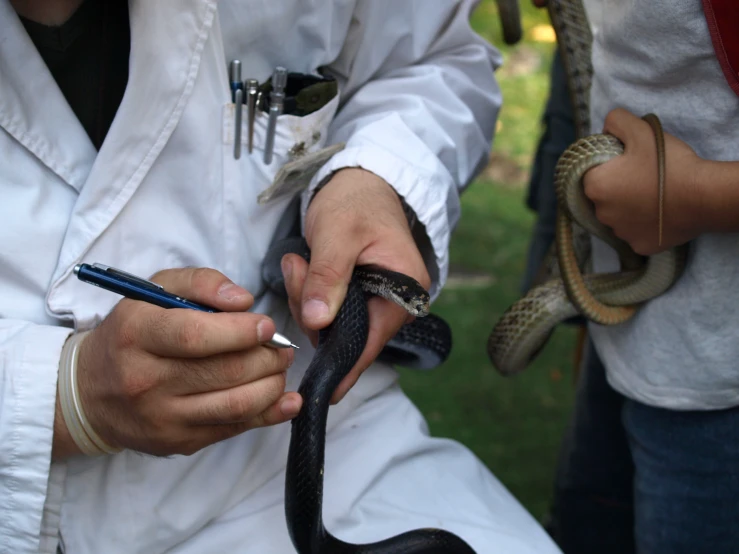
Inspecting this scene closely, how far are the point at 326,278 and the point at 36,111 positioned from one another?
21.9 inches

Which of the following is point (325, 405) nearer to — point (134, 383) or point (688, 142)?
point (134, 383)

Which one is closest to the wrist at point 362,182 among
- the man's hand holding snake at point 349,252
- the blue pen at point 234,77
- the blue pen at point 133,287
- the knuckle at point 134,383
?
the man's hand holding snake at point 349,252

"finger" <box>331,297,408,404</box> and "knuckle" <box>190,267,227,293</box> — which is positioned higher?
"knuckle" <box>190,267,227,293</box>

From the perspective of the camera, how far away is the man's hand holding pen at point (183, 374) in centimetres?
122

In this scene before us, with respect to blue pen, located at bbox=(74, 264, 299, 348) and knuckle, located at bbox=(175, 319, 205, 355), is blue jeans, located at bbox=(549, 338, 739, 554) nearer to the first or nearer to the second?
blue pen, located at bbox=(74, 264, 299, 348)

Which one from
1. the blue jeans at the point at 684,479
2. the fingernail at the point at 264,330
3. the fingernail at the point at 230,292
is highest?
the fingernail at the point at 230,292

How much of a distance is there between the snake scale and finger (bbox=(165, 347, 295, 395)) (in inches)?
5.0

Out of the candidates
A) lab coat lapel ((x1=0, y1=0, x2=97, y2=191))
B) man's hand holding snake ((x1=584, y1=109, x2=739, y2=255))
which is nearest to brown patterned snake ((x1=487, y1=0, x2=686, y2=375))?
man's hand holding snake ((x1=584, y1=109, x2=739, y2=255))

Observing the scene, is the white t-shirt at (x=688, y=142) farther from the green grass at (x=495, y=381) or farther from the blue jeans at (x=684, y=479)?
the green grass at (x=495, y=381)

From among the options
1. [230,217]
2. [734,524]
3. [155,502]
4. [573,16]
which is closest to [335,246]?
[230,217]

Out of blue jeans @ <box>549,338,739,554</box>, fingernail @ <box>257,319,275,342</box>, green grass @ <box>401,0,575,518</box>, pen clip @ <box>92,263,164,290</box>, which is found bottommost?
green grass @ <box>401,0,575,518</box>

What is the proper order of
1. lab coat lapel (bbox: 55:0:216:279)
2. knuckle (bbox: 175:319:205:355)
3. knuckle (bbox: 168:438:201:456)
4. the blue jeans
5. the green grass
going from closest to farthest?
1. knuckle (bbox: 175:319:205:355)
2. knuckle (bbox: 168:438:201:456)
3. lab coat lapel (bbox: 55:0:216:279)
4. the blue jeans
5. the green grass

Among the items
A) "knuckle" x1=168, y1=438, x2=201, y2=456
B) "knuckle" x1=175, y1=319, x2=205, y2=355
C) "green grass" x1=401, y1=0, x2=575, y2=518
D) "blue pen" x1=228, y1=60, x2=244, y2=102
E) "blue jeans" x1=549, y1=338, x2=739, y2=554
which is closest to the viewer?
"knuckle" x1=175, y1=319, x2=205, y2=355

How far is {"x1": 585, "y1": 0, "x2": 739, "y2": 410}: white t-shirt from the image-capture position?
1.51m
